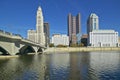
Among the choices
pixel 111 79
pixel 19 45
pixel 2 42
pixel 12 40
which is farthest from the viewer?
pixel 19 45

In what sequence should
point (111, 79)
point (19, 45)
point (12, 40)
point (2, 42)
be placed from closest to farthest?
point (111, 79) → point (2, 42) → point (12, 40) → point (19, 45)

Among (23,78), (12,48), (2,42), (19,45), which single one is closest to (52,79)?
(23,78)

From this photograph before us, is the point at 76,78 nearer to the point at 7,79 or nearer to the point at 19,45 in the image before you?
the point at 7,79

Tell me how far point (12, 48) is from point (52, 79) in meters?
61.8

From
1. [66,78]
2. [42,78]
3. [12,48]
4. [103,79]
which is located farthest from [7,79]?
[12,48]

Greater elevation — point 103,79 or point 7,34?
point 7,34

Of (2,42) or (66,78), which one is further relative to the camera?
(2,42)

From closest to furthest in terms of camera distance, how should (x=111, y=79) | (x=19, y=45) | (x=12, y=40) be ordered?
(x=111, y=79), (x=12, y=40), (x=19, y=45)

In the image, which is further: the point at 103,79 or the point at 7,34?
the point at 7,34

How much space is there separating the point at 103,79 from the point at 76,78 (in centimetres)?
512

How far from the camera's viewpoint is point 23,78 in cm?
4456

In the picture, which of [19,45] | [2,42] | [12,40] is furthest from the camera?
[19,45]

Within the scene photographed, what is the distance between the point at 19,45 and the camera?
374 ft

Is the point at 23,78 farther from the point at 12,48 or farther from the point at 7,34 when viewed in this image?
the point at 12,48
